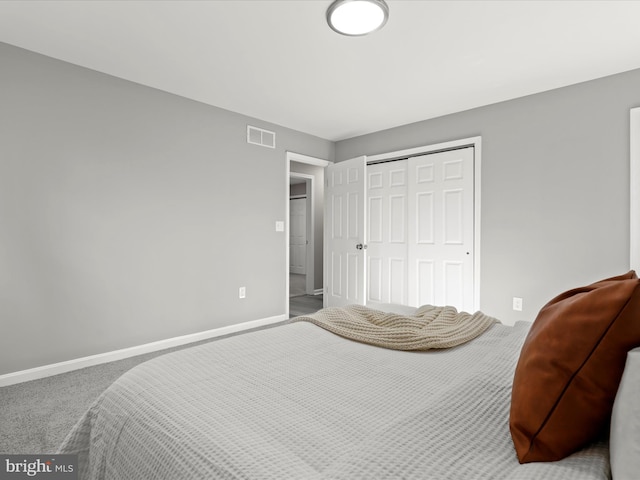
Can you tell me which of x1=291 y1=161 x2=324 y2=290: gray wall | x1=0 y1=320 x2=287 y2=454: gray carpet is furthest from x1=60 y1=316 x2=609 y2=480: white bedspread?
x1=291 y1=161 x2=324 y2=290: gray wall

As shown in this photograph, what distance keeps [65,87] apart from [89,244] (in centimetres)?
131

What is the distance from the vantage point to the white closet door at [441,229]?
3869 mm

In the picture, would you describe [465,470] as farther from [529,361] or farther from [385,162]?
[385,162]

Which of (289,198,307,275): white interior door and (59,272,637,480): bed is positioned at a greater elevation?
(289,198,307,275): white interior door

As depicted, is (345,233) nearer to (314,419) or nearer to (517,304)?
(517,304)

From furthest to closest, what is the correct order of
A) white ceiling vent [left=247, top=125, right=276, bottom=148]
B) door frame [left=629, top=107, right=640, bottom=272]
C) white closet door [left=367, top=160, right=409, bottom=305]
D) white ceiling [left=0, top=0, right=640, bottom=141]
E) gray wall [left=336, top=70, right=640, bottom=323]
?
white closet door [left=367, top=160, right=409, bottom=305], white ceiling vent [left=247, top=125, right=276, bottom=148], gray wall [left=336, top=70, right=640, bottom=323], door frame [left=629, top=107, right=640, bottom=272], white ceiling [left=0, top=0, right=640, bottom=141]

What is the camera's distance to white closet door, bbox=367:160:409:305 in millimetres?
4461

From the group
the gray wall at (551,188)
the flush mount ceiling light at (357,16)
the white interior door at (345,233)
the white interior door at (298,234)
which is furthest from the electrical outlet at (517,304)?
the white interior door at (298,234)

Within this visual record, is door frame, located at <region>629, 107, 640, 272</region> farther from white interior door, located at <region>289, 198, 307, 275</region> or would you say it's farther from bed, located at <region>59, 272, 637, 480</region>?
white interior door, located at <region>289, 198, 307, 275</region>

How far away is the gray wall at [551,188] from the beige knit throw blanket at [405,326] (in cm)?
195

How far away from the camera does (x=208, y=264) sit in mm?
3729

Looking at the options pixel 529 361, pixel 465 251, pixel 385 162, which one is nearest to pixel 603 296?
pixel 529 361

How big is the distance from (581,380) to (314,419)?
2.08 feet

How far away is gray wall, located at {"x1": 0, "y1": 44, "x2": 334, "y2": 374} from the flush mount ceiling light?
6.65ft
